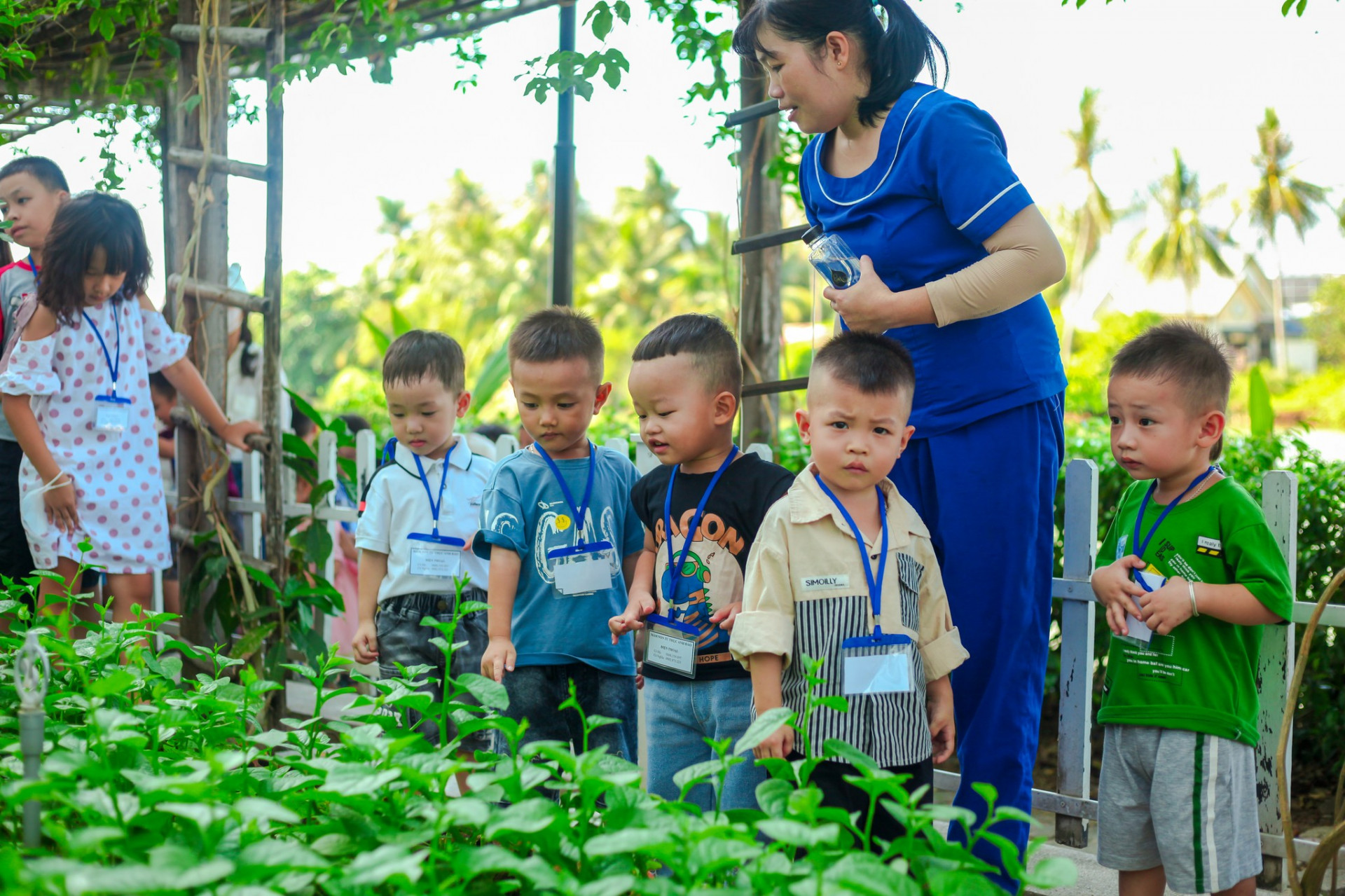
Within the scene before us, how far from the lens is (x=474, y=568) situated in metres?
3.06

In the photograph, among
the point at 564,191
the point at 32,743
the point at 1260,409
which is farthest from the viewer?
the point at 564,191

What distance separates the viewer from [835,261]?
2080mm

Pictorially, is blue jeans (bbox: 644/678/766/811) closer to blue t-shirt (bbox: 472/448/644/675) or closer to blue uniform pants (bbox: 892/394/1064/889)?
blue t-shirt (bbox: 472/448/644/675)

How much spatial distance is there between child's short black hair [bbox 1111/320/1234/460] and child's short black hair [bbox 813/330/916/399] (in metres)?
0.51

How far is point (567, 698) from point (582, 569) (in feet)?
1.04

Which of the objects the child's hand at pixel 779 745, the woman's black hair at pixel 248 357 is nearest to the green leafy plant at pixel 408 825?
the child's hand at pixel 779 745

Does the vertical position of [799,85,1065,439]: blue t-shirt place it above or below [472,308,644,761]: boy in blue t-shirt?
above

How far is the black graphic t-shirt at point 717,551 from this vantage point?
7.18ft

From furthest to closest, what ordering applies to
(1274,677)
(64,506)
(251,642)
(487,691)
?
(251,642) → (64,506) → (1274,677) → (487,691)

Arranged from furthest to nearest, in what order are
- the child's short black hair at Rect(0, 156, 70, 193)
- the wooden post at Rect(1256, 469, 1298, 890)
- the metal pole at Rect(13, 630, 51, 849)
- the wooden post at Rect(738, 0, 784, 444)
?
the wooden post at Rect(738, 0, 784, 444)
the child's short black hair at Rect(0, 156, 70, 193)
the wooden post at Rect(1256, 469, 1298, 890)
the metal pole at Rect(13, 630, 51, 849)

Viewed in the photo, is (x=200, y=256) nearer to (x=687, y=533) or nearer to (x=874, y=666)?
(x=687, y=533)

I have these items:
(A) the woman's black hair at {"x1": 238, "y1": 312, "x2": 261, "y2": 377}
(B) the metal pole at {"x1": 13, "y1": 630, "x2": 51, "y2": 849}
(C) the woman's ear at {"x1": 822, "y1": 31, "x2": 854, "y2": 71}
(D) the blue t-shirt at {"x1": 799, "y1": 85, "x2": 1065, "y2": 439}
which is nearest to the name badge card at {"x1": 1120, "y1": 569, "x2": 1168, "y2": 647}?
(D) the blue t-shirt at {"x1": 799, "y1": 85, "x2": 1065, "y2": 439}

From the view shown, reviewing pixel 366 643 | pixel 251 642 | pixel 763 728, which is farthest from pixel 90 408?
pixel 763 728

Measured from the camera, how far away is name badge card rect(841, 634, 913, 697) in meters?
1.89
